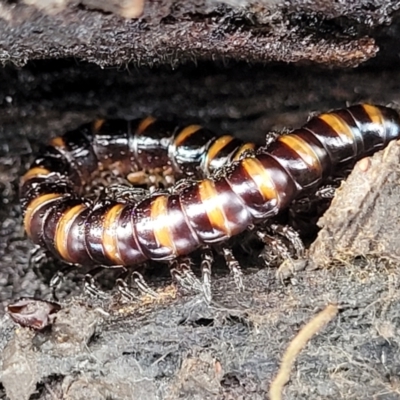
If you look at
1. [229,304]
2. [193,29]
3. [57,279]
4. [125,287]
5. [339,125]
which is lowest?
[57,279]

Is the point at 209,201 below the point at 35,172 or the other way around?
the other way around

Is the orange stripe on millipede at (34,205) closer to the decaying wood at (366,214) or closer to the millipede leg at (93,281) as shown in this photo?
the millipede leg at (93,281)

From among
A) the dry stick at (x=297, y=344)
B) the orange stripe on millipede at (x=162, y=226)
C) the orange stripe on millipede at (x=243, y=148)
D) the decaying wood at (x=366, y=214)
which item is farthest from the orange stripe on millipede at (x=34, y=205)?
the dry stick at (x=297, y=344)

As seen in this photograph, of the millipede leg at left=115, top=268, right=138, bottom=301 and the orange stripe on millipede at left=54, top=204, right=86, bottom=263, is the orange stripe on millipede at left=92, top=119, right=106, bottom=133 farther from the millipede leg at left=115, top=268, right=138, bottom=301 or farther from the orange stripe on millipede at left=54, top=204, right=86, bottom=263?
the millipede leg at left=115, top=268, right=138, bottom=301

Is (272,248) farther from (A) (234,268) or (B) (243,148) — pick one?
(B) (243,148)

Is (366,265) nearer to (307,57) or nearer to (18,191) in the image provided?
(307,57)

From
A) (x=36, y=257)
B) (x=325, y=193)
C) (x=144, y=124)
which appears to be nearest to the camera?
(x=325, y=193)

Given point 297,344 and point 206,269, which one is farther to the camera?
point 206,269

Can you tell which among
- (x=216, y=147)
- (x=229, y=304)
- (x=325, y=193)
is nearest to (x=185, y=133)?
(x=216, y=147)
